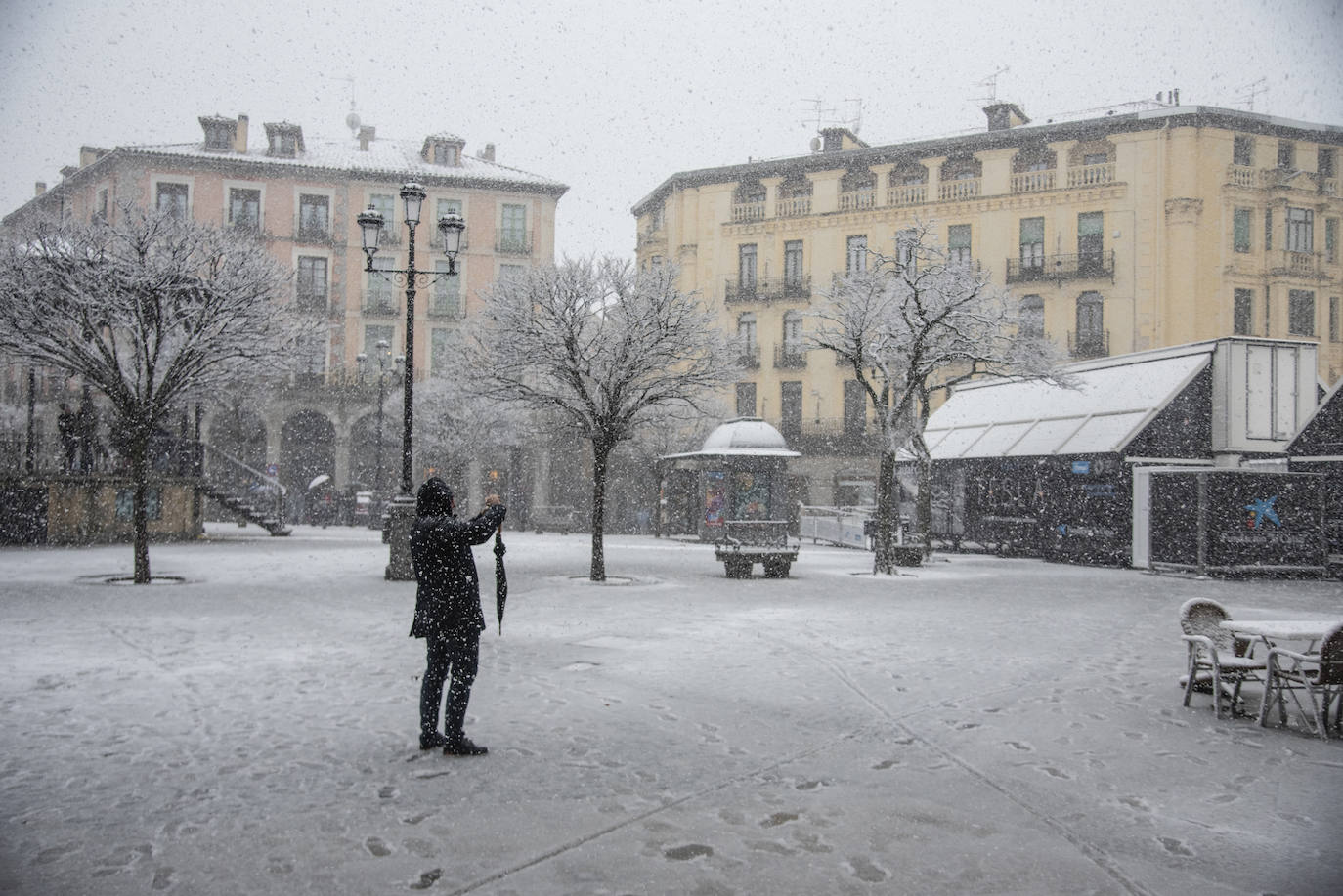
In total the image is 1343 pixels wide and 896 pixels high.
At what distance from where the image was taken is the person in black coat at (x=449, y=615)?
580cm

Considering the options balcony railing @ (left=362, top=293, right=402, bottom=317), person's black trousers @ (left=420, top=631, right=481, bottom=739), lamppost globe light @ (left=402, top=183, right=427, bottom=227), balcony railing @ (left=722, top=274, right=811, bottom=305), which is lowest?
person's black trousers @ (left=420, top=631, right=481, bottom=739)

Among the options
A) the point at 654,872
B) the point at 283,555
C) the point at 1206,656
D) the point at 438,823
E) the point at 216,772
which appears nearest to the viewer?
the point at 654,872

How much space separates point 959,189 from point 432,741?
3879 cm

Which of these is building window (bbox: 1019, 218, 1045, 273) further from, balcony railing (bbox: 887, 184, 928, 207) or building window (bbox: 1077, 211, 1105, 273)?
balcony railing (bbox: 887, 184, 928, 207)

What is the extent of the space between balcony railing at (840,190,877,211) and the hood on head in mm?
38172

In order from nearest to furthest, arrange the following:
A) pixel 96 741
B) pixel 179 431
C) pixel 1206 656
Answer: pixel 96 741 < pixel 1206 656 < pixel 179 431

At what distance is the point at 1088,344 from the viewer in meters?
38.3

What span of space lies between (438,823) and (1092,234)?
3951cm

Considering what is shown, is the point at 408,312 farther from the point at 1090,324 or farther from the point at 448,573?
the point at 1090,324

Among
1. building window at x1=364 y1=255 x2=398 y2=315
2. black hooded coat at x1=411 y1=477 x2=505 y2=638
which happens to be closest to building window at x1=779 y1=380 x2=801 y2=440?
building window at x1=364 y1=255 x2=398 y2=315

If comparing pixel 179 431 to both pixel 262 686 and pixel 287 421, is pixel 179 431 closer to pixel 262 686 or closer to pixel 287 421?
pixel 287 421

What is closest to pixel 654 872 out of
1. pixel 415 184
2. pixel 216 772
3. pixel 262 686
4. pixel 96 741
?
pixel 216 772

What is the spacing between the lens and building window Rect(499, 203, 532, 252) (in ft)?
153

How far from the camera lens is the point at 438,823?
15.2 ft
